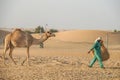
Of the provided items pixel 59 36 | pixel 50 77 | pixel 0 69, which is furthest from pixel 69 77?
pixel 59 36

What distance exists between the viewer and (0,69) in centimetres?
1616

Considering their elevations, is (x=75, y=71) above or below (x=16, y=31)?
below

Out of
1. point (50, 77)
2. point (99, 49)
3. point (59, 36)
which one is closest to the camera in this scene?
point (50, 77)

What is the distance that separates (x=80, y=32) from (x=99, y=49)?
4214cm

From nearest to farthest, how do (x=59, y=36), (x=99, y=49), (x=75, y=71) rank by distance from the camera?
1. (x=75, y=71)
2. (x=99, y=49)
3. (x=59, y=36)

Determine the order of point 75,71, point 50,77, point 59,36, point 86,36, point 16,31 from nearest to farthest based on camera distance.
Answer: point 50,77
point 75,71
point 16,31
point 86,36
point 59,36

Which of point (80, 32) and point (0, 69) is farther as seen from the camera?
point (80, 32)

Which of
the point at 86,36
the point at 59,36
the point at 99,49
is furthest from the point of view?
the point at 59,36

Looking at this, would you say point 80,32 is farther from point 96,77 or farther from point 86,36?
point 96,77

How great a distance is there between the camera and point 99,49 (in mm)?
17250

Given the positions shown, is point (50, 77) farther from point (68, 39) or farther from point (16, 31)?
point (68, 39)

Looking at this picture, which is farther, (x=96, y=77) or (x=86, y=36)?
(x=86, y=36)

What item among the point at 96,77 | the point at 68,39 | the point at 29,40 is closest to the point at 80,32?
the point at 68,39

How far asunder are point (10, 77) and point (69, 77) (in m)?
1.92
